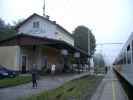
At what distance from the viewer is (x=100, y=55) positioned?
121m

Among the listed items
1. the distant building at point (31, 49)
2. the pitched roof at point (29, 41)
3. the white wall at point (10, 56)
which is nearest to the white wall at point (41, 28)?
the distant building at point (31, 49)

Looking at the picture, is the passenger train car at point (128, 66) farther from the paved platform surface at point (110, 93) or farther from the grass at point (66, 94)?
the grass at point (66, 94)

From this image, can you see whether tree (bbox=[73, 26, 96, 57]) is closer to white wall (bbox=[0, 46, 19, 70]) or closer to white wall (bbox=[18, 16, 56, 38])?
white wall (bbox=[18, 16, 56, 38])

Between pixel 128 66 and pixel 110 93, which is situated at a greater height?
pixel 128 66

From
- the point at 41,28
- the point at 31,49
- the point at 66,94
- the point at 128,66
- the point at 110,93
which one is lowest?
the point at 110,93

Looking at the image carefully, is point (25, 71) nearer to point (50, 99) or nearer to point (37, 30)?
→ point (37, 30)

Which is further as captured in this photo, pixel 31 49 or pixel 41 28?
pixel 41 28

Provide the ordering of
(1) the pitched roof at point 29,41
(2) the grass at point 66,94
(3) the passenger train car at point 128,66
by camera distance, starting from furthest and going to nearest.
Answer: (1) the pitched roof at point 29,41
(2) the grass at point 66,94
(3) the passenger train car at point 128,66

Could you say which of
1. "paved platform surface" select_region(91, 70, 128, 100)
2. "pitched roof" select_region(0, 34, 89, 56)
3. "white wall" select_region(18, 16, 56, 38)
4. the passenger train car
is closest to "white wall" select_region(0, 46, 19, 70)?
"pitched roof" select_region(0, 34, 89, 56)

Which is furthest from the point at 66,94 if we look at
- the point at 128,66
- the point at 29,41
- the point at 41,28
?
the point at 41,28

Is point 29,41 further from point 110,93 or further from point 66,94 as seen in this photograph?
point 66,94

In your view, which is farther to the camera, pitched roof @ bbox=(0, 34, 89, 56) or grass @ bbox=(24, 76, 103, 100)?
pitched roof @ bbox=(0, 34, 89, 56)

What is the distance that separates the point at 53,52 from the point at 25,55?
10.2m

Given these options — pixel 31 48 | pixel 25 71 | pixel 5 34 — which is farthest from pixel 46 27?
pixel 5 34
